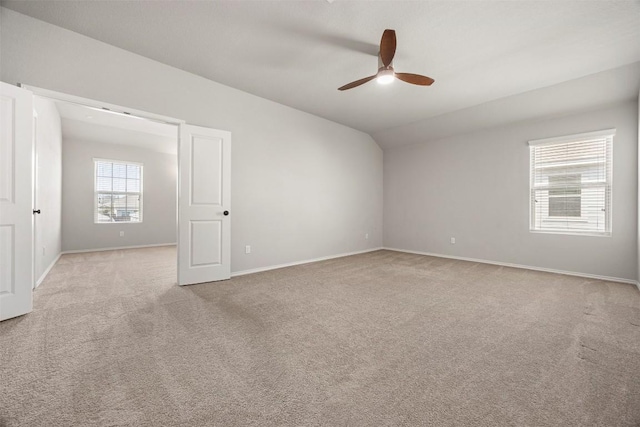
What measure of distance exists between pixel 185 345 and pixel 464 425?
6.01 feet

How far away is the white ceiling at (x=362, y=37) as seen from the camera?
239 cm

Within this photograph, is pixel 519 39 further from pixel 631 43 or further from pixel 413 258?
pixel 413 258

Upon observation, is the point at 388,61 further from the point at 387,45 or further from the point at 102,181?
the point at 102,181

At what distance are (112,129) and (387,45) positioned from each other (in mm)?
6230

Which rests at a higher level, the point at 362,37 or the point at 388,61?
the point at 362,37

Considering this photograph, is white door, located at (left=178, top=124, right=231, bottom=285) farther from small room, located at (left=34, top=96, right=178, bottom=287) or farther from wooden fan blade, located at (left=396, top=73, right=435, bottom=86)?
wooden fan blade, located at (left=396, top=73, right=435, bottom=86)

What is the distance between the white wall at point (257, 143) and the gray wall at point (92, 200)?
4.59 metres

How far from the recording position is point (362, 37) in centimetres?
277

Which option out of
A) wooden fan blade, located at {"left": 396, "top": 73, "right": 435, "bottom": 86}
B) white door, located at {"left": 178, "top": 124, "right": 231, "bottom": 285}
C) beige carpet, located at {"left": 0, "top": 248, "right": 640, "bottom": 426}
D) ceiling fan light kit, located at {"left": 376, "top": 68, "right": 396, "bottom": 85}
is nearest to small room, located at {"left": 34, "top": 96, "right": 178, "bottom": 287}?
white door, located at {"left": 178, "top": 124, "right": 231, "bottom": 285}

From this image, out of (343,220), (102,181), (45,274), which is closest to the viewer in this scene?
(45,274)

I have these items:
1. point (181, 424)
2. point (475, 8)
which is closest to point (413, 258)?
point (475, 8)

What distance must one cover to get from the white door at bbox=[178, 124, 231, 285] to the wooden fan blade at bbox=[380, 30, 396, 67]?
2350 mm

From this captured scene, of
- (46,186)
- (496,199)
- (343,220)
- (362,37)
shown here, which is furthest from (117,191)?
(496,199)

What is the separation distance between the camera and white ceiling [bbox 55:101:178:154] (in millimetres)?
5094
